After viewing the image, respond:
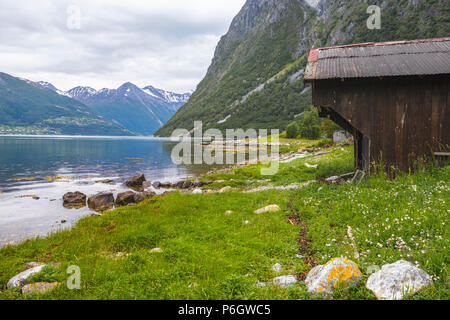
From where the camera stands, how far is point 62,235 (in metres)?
10.0

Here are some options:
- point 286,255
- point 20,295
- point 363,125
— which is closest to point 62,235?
point 20,295

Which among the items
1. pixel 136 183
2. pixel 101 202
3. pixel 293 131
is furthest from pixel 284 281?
pixel 293 131

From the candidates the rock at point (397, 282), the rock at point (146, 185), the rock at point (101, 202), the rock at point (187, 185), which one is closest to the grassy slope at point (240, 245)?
the rock at point (397, 282)

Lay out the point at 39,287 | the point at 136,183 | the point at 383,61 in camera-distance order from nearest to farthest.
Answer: the point at 39,287, the point at 383,61, the point at 136,183

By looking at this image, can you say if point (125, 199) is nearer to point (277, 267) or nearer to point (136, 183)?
point (136, 183)

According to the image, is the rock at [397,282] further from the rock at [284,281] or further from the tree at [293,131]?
the tree at [293,131]

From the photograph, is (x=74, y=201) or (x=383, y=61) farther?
(x=74, y=201)

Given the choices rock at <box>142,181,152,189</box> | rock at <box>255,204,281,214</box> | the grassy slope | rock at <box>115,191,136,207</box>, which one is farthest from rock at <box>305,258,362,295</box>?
rock at <box>142,181,152,189</box>

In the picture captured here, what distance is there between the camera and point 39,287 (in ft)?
17.4

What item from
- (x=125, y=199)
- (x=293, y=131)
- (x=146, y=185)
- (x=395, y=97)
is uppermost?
(x=293, y=131)

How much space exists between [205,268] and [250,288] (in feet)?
4.45

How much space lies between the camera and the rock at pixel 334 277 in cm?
424

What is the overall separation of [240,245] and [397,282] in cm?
384
